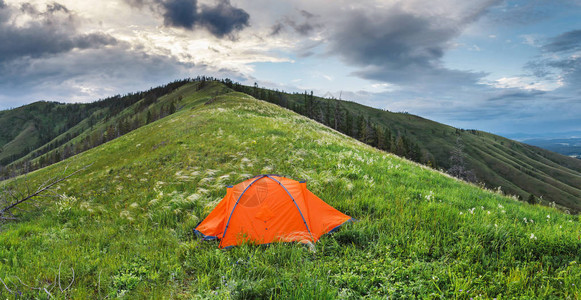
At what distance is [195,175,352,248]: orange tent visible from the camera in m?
5.99

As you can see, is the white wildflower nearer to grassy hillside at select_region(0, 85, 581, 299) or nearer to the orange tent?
grassy hillside at select_region(0, 85, 581, 299)

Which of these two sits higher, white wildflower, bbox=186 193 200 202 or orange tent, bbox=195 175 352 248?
orange tent, bbox=195 175 352 248

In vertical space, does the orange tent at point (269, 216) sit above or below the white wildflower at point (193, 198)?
above

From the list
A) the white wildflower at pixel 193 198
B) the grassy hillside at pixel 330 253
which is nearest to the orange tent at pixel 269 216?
the grassy hillside at pixel 330 253

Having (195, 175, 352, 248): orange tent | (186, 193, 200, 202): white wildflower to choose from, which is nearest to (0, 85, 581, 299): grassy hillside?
(186, 193, 200, 202): white wildflower

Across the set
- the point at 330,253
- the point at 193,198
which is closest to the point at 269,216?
the point at 330,253

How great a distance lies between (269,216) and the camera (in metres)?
6.36

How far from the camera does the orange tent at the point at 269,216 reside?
236 inches

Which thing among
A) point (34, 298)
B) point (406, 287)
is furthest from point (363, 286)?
point (34, 298)

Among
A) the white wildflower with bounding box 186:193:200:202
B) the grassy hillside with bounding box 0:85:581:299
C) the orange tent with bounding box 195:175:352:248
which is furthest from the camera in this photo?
the white wildflower with bounding box 186:193:200:202

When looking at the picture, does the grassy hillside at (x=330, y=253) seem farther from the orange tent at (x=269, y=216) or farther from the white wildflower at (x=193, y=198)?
the orange tent at (x=269, y=216)

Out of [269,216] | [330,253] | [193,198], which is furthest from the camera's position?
[193,198]

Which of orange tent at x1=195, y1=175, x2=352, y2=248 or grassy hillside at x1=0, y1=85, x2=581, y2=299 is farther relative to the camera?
orange tent at x1=195, y1=175, x2=352, y2=248

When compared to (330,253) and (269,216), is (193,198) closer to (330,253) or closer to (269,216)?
(269,216)
